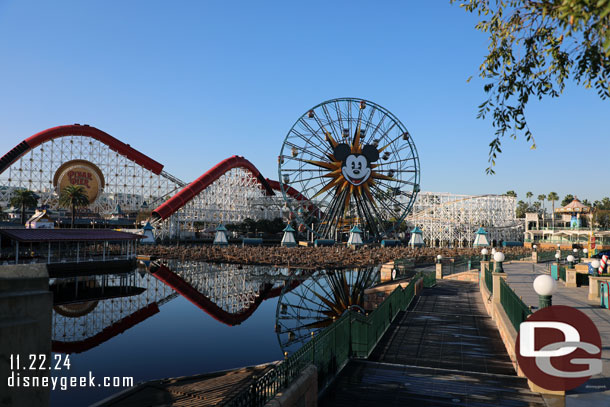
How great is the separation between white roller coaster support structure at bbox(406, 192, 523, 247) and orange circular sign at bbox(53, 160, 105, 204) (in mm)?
54583

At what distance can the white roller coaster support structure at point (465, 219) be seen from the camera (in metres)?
75.1

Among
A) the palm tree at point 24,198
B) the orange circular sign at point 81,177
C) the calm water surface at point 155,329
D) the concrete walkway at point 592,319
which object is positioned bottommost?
the calm water surface at point 155,329

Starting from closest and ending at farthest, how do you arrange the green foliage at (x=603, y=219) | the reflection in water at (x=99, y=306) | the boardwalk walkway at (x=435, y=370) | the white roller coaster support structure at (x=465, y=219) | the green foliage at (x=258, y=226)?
the boardwalk walkway at (x=435, y=370)
the reflection in water at (x=99, y=306)
the white roller coaster support structure at (x=465, y=219)
the green foliage at (x=258, y=226)
the green foliage at (x=603, y=219)

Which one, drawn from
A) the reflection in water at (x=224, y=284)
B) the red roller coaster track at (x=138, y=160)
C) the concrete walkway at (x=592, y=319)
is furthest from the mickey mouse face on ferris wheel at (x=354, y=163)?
the concrete walkway at (x=592, y=319)

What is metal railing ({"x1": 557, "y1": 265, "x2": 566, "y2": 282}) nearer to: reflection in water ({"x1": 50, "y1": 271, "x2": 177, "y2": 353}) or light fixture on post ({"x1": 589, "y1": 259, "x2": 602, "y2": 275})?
light fixture on post ({"x1": 589, "y1": 259, "x2": 602, "y2": 275})

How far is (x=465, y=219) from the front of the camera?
258 ft

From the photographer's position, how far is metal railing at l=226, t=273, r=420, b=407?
547 centimetres

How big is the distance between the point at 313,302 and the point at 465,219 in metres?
61.6

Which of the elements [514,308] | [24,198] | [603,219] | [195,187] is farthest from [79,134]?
[603,219]

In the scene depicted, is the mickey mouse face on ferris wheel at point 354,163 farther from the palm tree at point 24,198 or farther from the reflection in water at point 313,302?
the palm tree at point 24,198

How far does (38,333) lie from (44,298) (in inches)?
8.5

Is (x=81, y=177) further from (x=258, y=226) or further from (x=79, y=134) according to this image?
(x=258, y=226)

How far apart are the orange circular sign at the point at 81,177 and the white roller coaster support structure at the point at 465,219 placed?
54.6 metres

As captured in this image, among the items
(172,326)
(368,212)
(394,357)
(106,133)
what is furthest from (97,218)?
(394,357)
